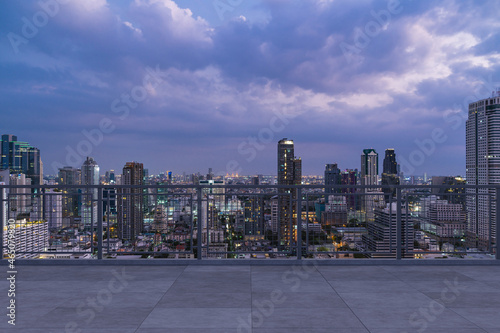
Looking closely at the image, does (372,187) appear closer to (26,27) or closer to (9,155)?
(26,27)

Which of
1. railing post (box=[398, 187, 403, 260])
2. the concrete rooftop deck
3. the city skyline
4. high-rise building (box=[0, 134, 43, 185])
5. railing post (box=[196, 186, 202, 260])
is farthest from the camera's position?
high-rise building (box=[0, 134, 43, 185])

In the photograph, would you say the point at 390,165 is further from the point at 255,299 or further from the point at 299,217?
the point at 255,299

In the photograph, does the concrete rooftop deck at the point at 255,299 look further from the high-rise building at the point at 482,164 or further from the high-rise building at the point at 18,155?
the high-rise building at the point at 18,155

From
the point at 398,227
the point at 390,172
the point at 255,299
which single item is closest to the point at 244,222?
the point at 255,299

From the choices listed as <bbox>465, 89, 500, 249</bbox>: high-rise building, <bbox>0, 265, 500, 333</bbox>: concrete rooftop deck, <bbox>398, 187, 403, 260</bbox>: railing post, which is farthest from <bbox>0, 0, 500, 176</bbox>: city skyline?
<bbox>0, 265, 500, 333</bbox>: concrete rooftop deck

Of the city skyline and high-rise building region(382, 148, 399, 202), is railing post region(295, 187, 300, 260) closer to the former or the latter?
high-rise building region(382, 148, 399, 202)
